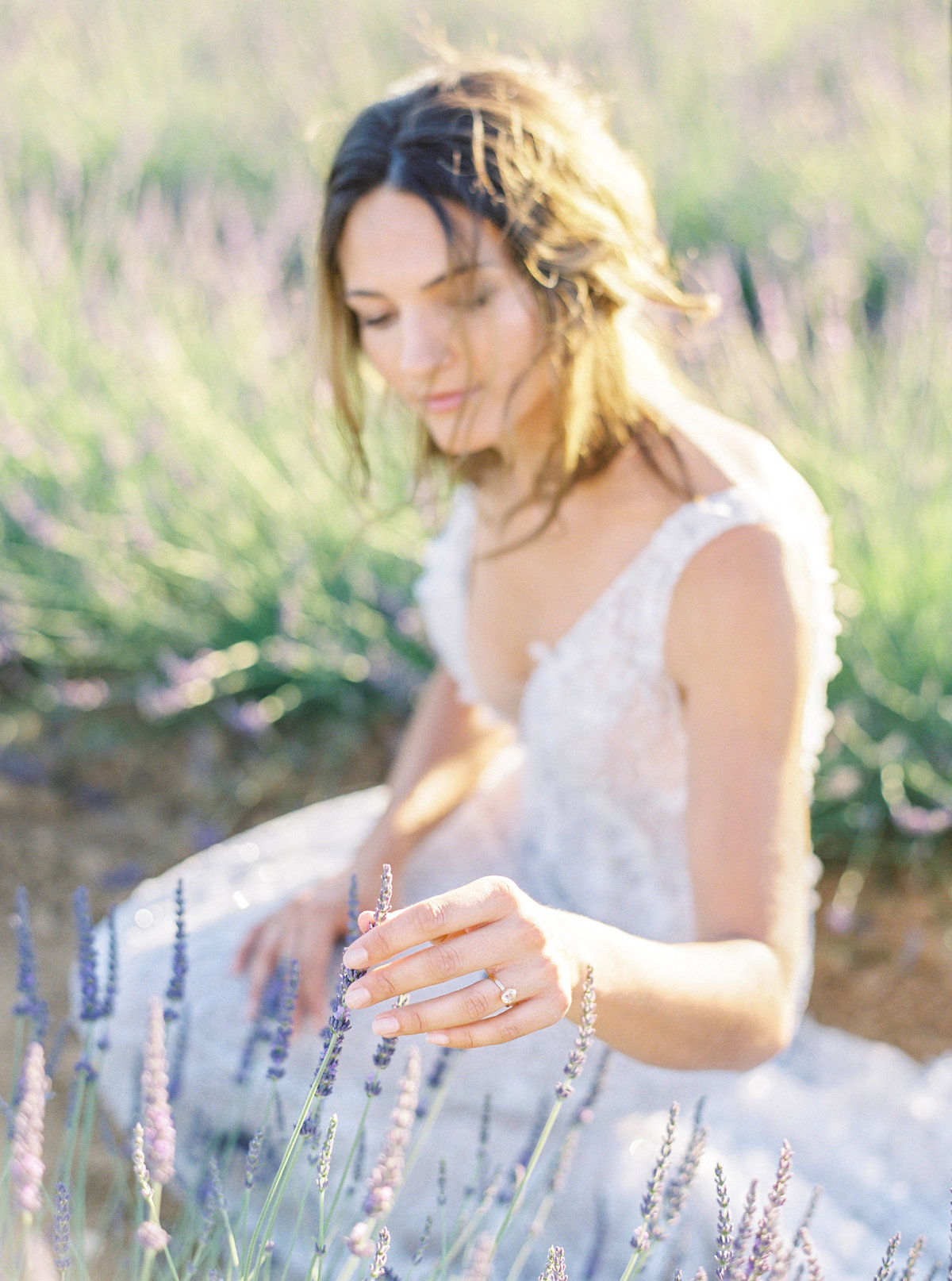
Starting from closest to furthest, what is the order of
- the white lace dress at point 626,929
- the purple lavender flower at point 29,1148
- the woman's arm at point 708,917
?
the purple lavender flower at point 29,1148 → the woman's arm at point 708,917 → the white lace dress at point 626,929

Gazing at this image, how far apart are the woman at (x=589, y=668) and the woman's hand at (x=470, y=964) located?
0.57 ft

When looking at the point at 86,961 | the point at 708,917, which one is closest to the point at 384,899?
the point at 86,961

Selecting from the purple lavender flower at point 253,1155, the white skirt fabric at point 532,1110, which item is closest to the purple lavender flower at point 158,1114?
the purple lavender flower at point 253,1155

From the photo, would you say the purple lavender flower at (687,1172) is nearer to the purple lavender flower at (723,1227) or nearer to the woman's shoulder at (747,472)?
the purple lavender flower at (723,1227)

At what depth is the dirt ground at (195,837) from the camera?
227 cm

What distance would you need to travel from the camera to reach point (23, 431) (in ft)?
10.1

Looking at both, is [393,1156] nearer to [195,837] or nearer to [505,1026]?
[505,1026]

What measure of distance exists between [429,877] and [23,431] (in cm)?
195

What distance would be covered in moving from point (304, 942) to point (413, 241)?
2.96ft

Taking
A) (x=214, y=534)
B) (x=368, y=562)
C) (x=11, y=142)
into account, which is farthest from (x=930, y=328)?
(x=11, y=142)

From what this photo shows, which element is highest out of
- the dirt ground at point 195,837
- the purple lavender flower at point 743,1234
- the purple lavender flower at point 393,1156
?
the purple lavender flower at point 393,1156

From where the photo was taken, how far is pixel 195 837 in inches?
106

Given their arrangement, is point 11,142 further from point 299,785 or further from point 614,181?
point 614,181

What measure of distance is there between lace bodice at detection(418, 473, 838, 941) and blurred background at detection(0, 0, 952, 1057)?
40cm
